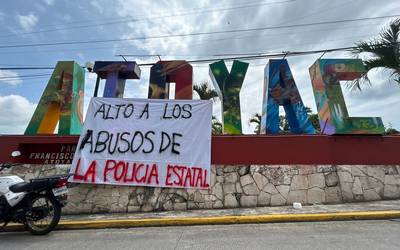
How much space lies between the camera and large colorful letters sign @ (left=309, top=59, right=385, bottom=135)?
9.10m

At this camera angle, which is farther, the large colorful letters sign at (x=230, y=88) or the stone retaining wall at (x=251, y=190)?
the large colorful letters sign at (x=230, y=88)

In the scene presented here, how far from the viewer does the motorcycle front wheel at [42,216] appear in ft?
20.9

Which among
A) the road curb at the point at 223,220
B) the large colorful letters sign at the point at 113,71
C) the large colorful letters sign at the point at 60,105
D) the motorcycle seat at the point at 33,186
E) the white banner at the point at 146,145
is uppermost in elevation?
the large colorful letters sign at the point at 113,71

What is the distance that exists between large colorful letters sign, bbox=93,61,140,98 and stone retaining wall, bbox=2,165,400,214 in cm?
303

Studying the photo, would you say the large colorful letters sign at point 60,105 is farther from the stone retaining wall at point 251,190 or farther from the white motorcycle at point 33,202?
the white motorcycle at point 33,202

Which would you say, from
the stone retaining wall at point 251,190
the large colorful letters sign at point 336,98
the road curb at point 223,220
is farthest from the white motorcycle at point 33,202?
the large colorful letters sign at point 336,98

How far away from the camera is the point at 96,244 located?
561cm

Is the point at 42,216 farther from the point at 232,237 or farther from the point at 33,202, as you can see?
the point at 232,237

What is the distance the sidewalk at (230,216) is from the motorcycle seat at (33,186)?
1.14m

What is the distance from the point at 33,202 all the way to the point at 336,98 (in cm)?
870

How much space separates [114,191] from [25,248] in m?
3.08

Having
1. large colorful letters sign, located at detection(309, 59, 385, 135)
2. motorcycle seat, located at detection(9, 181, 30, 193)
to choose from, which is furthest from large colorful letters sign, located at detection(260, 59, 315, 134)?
motorcycle seat, located at detection(9, 181, 30, 193)

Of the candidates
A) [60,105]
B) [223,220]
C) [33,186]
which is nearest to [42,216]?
[33,186]

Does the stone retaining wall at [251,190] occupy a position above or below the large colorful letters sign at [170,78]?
below
